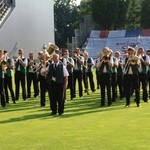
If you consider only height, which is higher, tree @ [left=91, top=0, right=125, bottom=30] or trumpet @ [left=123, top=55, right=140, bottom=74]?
tree @ [left=91, top=0, right=125, bottom=30]

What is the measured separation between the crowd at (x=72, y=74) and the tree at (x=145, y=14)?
172 ft

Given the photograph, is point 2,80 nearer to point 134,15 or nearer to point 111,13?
point 111,13

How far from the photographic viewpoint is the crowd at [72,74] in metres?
15.9

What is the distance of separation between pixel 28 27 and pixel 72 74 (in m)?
34.6

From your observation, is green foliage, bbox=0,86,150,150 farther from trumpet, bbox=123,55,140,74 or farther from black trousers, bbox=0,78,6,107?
trumpet, bbox=123,55,140,74

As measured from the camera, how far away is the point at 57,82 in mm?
15727

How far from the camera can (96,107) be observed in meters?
17.9

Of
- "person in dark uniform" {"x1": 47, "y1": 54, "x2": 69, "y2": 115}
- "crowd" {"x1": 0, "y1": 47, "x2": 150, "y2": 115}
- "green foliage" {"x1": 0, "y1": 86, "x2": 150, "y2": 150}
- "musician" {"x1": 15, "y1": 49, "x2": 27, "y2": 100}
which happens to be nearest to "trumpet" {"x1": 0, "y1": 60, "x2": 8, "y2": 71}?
"crowd" {"x1": 0, "y1": 47, "x2": 150, "y2": 115}

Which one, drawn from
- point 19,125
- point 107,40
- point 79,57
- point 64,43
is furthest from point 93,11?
point 19,125

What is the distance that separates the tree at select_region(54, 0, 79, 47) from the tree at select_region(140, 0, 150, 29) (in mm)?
18765

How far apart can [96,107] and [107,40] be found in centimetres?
4363

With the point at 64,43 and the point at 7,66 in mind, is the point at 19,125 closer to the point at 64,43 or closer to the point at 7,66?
the point at 7,66

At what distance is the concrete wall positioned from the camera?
5047 centimetres

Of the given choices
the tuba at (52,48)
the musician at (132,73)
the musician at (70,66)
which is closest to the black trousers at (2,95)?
the tuba at (52,48)
